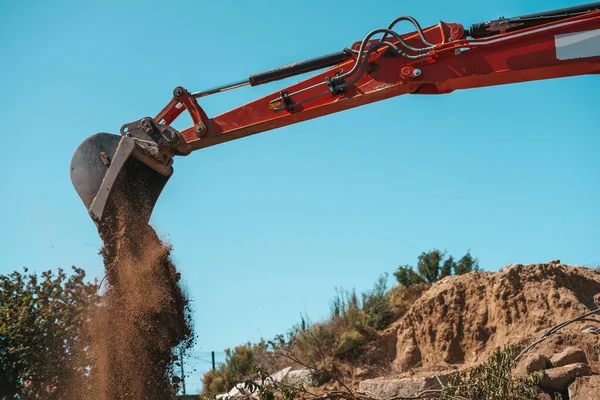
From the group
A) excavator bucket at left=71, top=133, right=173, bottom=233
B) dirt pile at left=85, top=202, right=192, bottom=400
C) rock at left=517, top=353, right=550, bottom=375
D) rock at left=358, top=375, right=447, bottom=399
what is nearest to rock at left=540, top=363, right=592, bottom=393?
rock at left=517, top=353, right=550, bottom=375

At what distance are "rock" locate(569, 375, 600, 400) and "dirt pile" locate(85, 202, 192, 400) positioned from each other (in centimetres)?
466

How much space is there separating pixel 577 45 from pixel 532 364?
396cm

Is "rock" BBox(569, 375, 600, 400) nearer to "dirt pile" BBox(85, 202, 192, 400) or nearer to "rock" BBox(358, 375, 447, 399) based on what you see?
"rock" BBox(358, 375, 447, 399)

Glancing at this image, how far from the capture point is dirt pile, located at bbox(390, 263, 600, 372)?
1312cm

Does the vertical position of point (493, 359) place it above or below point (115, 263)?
below

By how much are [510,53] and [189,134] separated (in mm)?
3587

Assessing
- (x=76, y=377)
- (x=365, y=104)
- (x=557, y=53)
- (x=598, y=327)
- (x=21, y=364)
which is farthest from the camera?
(x=21, y=364)

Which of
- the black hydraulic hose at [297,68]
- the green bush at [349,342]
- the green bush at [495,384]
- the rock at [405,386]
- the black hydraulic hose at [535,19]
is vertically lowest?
the green bush at [495,384]

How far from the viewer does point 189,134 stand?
8547mm

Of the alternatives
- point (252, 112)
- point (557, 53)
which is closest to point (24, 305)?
point (252, 112)

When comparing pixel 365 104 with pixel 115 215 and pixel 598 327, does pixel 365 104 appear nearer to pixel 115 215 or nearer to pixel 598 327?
pixel 115 215

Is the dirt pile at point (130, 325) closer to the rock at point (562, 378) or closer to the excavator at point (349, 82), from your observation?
the excavator at point (349, 82)

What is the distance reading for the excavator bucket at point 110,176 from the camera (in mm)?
8203

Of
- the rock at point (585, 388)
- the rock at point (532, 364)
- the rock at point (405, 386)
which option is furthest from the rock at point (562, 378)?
the rock at point (405, 386)
